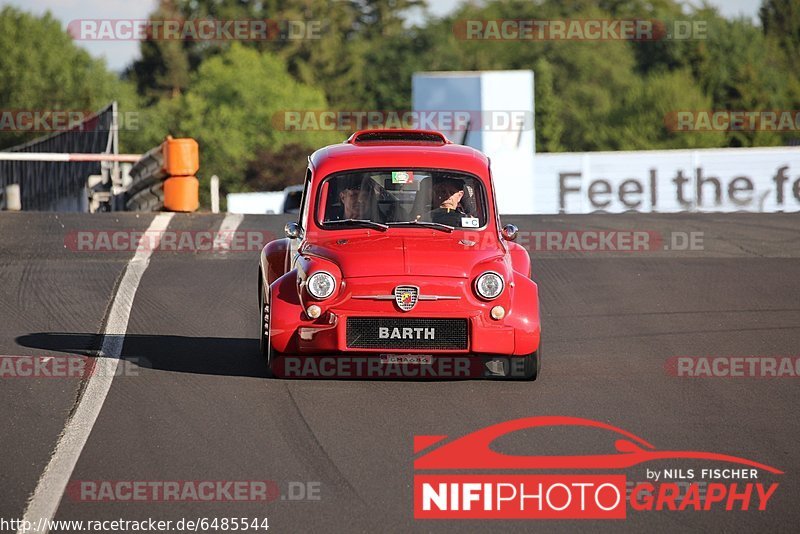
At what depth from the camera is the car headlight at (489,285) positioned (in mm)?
9453

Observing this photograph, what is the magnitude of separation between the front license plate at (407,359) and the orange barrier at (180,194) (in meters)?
10.5

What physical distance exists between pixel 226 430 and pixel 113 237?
8583 millimetres

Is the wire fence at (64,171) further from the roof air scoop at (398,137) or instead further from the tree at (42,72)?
the tree at (42,72)

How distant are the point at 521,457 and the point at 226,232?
9.82 metres

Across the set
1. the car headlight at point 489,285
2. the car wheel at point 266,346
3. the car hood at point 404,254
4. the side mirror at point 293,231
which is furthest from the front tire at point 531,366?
the side mirror at point 293,231

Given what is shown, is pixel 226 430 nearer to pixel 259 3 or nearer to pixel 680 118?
pixel 680 118

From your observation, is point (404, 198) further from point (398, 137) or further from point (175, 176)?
point (175, 176)

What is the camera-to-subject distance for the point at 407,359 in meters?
9.38

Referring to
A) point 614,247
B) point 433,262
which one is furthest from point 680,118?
point 433,262

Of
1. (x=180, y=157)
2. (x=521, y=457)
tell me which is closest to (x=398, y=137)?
(x=521, y=457)

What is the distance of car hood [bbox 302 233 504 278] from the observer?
9.50m

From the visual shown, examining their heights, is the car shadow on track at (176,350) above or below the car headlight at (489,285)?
below

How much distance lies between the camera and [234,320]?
12086 millimetres

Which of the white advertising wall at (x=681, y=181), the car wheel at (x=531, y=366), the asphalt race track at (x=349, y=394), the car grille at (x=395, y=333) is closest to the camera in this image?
the asphalt race track at (x=349, y=394)
